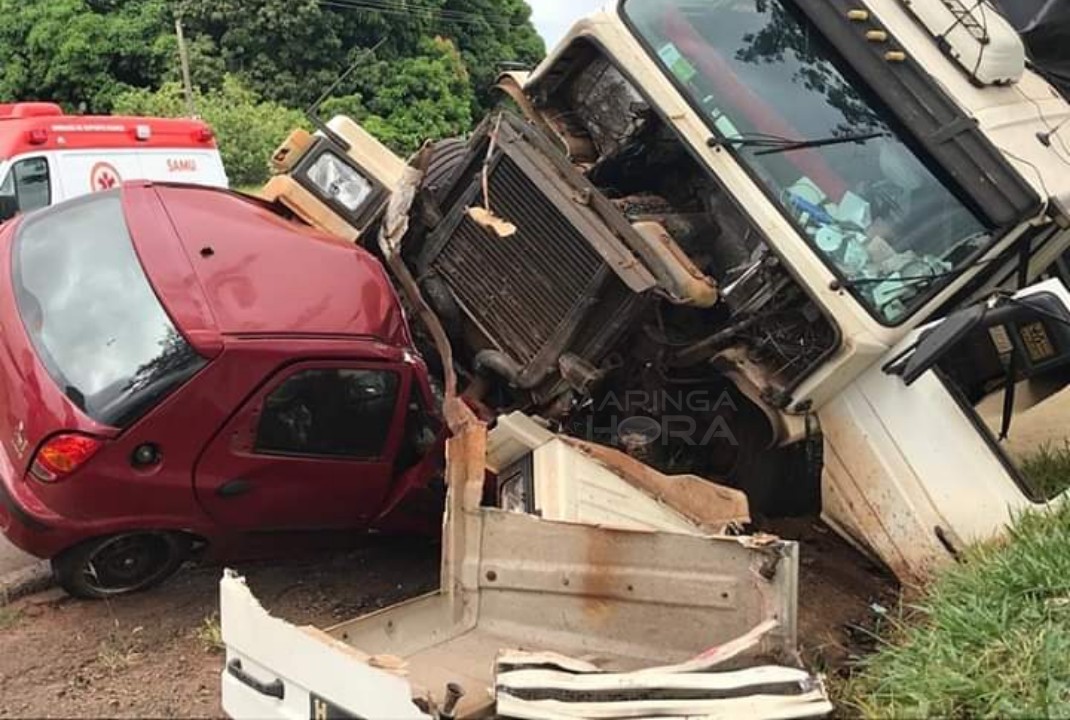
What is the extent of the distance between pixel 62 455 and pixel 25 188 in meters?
7.22

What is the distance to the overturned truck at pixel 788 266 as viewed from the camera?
3992 millimetres

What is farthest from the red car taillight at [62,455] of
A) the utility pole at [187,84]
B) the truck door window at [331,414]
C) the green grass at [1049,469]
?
the utility pole at [187,84]

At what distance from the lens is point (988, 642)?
10.4 ft

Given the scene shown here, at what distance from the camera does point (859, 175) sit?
4195 mm

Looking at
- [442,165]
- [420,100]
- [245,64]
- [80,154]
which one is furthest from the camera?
[245,64]

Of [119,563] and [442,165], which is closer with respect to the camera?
[119,563]

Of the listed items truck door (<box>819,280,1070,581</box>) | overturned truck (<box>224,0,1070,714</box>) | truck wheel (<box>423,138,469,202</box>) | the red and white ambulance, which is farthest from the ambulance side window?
truck door (<box>819,280,1070,581</box>)

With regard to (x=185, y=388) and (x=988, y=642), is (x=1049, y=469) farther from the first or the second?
(x=185, y=388)

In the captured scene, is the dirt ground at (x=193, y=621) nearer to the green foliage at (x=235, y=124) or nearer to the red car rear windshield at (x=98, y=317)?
the red car rear windshield at (x=98, y=317)

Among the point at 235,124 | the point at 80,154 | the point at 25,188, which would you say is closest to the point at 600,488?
the point at 25,188

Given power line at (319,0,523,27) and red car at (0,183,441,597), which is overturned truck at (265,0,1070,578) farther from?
power line at (319,0,523,27)

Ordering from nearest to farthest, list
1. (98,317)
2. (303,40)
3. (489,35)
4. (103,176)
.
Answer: (98,317), (103,176), (303,40), (489,35)

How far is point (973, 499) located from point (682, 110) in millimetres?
1836

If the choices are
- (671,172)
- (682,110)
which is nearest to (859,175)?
(682,110)
